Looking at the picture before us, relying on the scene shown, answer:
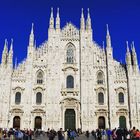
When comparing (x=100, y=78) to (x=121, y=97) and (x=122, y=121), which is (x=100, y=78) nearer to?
(x=121, y=97)

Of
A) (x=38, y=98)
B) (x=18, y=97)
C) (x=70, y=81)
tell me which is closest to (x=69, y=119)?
(x=38, y=98)

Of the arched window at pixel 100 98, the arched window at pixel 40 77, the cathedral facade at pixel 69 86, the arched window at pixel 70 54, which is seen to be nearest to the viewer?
the cathedral facade at pixel 69 86

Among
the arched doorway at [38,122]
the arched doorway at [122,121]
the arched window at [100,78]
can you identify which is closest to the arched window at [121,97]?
the arched doorway at [122,121]

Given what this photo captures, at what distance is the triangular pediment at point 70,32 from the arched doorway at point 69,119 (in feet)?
41.9

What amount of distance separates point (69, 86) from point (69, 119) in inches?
216

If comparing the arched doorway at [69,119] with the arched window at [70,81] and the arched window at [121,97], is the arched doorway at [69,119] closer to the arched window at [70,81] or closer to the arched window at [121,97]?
the arched window at [70,81]

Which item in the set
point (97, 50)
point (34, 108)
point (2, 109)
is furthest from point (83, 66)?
point (2, 109)

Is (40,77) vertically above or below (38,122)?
above

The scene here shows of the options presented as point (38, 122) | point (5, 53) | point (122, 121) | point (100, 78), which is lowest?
point (38, 122)

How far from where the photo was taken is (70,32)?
4944cm

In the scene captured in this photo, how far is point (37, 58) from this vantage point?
157 ft

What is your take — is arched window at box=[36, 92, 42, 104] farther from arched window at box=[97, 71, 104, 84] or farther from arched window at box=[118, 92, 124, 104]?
arched window at box=[118, 92, 124, 104]

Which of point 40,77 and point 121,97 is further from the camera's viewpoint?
point 40,77

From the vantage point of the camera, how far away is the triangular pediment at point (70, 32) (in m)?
49.0
